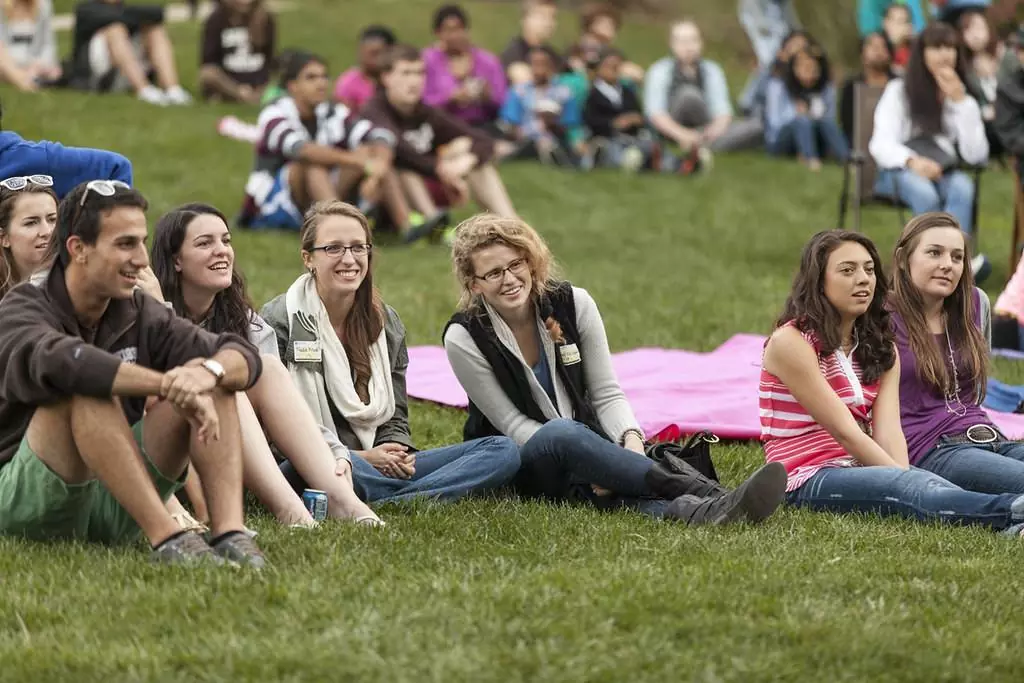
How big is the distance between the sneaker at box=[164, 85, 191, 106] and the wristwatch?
41.7ft

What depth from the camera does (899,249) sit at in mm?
6621

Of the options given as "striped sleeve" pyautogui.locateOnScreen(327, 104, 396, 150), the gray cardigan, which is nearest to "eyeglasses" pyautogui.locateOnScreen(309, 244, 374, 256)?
the gray cardigan

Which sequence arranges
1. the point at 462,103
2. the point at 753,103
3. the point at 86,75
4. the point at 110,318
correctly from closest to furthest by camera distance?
the point at 110,318
the point at 462,103
the point at 86,75
the point at 753,103

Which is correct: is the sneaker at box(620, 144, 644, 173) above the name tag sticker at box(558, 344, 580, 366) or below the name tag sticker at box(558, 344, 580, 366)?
above

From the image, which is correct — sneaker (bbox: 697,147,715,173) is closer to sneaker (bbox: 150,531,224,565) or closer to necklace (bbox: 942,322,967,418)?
necklace (bbox: 942,322,967,418)

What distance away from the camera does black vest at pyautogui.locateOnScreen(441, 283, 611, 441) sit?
6.23 meters

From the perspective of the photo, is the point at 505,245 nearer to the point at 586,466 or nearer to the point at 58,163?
the point at 586,466

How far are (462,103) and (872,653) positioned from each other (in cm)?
1226

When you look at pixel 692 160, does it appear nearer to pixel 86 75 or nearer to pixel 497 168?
pixel 497 168

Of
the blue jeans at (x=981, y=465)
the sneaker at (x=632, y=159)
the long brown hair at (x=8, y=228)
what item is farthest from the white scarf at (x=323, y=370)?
the sneaker at (x=632, y=159)

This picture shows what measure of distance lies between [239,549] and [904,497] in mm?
2422

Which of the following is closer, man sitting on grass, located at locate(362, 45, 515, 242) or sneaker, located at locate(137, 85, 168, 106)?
man sitting on grass, located at locate(362, 45, 515, 242)

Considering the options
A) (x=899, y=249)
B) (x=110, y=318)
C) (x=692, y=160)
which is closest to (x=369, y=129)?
(x=692, y=160)

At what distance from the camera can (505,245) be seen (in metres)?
6.11
